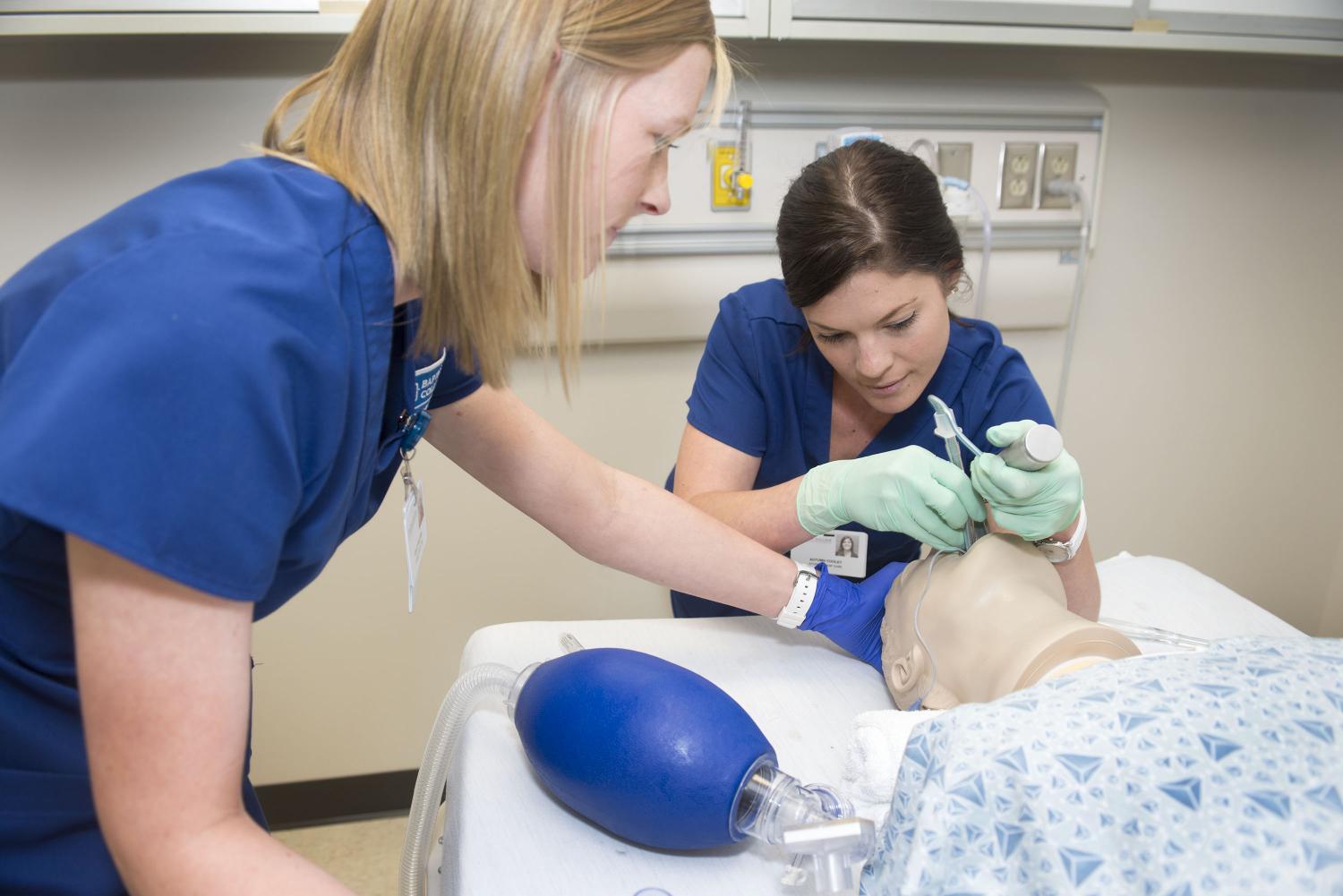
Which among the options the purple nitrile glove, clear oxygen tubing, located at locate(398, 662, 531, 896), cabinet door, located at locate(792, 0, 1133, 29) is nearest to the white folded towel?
the purple nitrile glove

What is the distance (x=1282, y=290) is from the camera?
2318mm

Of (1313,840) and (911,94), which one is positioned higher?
(911,94)

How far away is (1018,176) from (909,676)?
4.34 feet

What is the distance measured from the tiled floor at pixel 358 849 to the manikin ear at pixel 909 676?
127cm

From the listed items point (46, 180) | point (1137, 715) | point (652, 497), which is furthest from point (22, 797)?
point (46, 180)

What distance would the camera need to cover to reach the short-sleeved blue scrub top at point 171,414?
0.55 metres

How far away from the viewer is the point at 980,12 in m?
1.72

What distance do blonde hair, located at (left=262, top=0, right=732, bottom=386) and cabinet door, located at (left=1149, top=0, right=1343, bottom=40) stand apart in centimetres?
150

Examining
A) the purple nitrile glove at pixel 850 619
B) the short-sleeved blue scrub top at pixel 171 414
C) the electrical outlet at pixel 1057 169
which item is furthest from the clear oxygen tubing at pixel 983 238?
the short-sleeved blue scrub top at pixel 171 414

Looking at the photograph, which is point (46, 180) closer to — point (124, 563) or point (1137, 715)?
point (124, 563)

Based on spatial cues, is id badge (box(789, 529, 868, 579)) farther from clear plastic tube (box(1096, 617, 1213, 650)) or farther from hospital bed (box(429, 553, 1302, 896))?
clear plastic tube (box(1096, 617, 1213, 650))

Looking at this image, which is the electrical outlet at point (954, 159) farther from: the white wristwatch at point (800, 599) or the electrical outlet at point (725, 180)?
the white wristwatch at point (800, 599)

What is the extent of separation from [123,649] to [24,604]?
7.3 inches

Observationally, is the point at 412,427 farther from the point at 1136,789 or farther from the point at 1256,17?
the point at 1256,17
